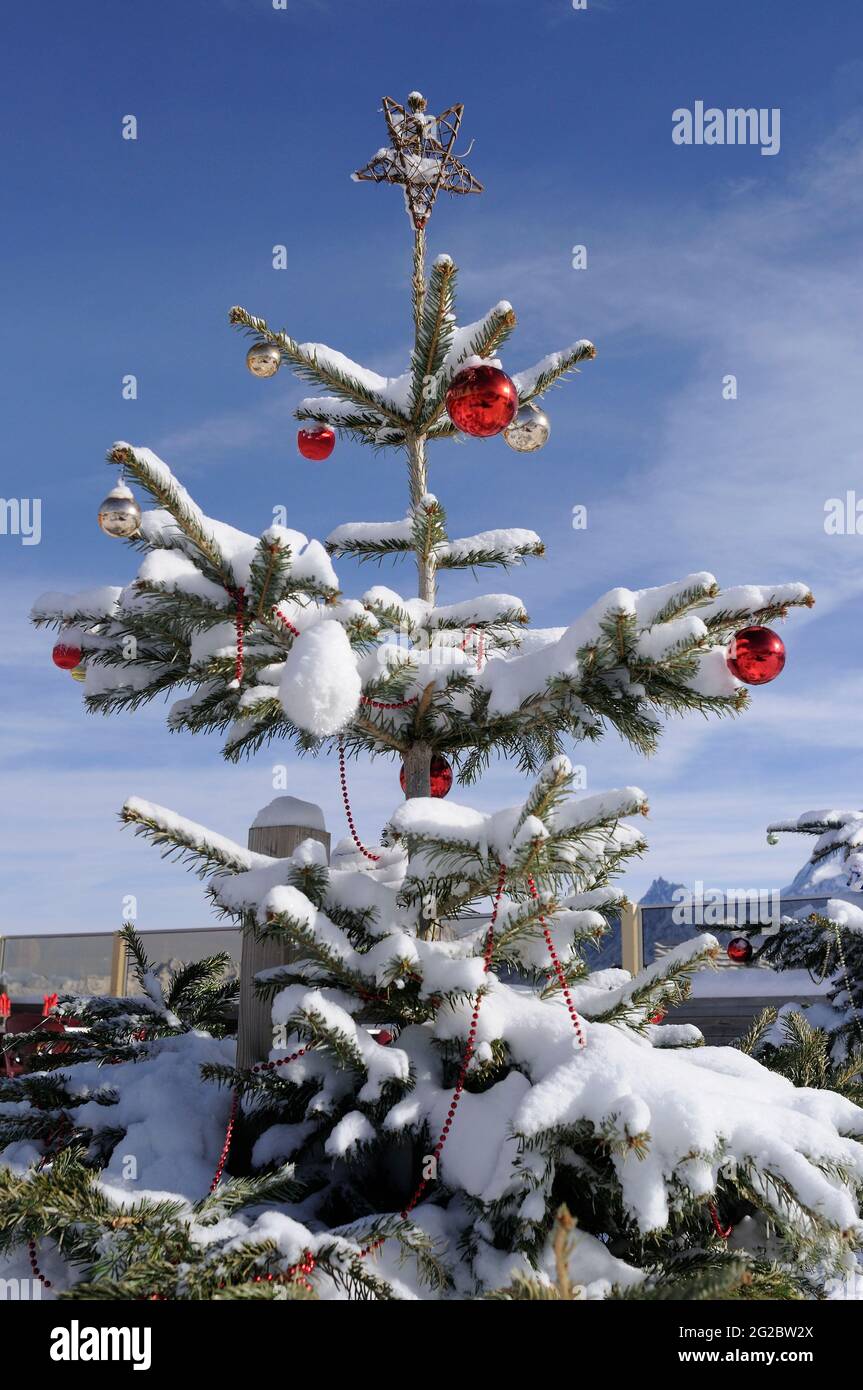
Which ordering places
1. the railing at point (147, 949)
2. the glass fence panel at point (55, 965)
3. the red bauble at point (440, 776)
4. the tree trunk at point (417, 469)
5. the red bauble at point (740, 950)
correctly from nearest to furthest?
the red bauble at point (440, 776), the tree trunk at point (417, 469), the red bauble at point (740, 950), the railing at point (147, 949), the glass fence panel at point (55, 965)

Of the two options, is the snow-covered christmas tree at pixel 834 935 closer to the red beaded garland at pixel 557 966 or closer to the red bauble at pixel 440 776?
the red bauble at pixel 440 776

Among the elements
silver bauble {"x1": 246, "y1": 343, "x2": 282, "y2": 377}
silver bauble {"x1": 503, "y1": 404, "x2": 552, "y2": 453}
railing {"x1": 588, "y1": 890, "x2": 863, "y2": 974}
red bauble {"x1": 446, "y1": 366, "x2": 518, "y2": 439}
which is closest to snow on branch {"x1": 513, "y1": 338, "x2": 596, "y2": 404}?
silver bauble {"x1": 503, "y1": 404, "x2": 552, "y2": 453}

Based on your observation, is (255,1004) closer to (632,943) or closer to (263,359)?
(263,359)

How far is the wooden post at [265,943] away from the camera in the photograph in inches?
120

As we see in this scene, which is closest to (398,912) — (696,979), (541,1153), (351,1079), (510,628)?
(351,1079)

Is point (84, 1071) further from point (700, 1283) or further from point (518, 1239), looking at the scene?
point (700, 1283)

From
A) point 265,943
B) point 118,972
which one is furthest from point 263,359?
point 118,972

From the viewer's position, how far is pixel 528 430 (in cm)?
342

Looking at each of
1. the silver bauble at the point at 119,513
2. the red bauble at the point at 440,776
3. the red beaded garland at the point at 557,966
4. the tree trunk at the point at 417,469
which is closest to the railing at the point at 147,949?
the red bauble at the point at 440,776

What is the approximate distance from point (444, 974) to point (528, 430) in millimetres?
1850

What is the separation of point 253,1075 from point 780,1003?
829 cm

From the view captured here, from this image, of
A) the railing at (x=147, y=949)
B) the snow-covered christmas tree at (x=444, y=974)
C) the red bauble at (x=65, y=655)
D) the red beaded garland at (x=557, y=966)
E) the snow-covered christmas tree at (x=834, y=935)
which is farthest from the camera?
the railing at (x=147, y=949)

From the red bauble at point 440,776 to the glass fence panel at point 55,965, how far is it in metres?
8.04

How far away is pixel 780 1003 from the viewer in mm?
9781
